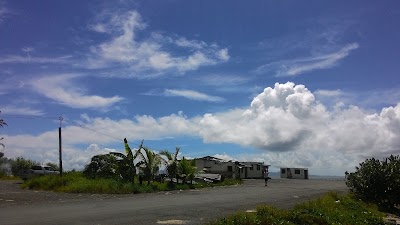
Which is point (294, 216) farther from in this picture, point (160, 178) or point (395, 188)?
point (160, 178)

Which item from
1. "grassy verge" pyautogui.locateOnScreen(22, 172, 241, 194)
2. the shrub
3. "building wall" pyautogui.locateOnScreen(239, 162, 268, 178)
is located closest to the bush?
"grassy verge" pyautogui.locateOnScreen(22, 172, 241, 194)

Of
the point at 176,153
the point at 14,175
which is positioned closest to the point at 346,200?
the point at 176,153

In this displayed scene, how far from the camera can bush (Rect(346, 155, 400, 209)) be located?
2398 centimetres

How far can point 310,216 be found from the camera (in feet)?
47.3

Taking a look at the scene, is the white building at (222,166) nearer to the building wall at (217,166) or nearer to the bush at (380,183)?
the building wall at (217,166)

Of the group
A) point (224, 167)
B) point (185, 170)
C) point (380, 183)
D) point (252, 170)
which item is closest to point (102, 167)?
point (185, 170)

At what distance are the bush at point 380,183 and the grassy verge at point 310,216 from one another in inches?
187

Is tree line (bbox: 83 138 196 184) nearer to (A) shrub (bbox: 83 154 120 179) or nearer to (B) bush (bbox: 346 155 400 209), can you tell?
(A) shrub (bbox: 83 154 120 179)

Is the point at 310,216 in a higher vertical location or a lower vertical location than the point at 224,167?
lower

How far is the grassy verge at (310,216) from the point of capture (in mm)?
12305

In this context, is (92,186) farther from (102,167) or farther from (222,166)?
(222,166)

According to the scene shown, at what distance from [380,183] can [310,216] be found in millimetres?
11753

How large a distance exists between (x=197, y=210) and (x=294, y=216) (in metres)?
3.87

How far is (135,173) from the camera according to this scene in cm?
3136
